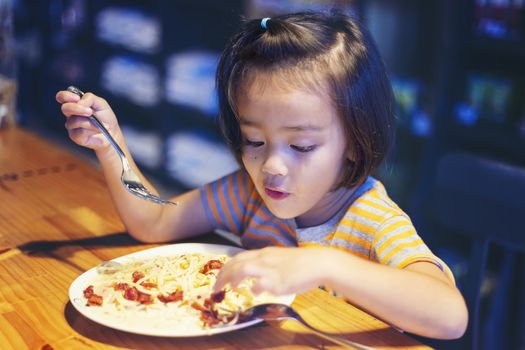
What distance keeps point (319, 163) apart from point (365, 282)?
27 centimetres

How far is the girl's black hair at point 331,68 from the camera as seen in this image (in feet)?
3.47

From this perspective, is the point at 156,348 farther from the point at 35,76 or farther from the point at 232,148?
the point at 35,76

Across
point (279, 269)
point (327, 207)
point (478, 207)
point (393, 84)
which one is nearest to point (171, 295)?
point (279, 269)

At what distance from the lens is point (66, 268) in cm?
110

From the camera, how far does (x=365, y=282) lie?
87cm

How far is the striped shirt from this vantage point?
3.44ft

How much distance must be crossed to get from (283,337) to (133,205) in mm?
526

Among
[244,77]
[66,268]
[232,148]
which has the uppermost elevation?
[244,77]

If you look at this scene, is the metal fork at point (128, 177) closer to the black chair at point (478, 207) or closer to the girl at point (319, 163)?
the girl at point (319, 163)

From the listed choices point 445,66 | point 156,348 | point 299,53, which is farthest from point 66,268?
point 445,66

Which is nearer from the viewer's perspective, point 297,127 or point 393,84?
point 297,127

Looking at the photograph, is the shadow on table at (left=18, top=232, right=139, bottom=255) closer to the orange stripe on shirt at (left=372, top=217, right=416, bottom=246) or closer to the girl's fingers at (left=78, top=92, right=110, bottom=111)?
the girl's fingers at (left=78, top=92, right=110, bottom=111)

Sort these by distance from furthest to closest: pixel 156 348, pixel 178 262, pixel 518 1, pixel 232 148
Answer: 1. pixel 518 1
2. pixel 232 148
3. pixel 178 262
4. pixel 156 348

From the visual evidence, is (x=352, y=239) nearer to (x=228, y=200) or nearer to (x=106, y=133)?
(x=228, y=200)
